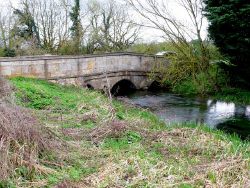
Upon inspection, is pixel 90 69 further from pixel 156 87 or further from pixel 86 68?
pixel 156 87

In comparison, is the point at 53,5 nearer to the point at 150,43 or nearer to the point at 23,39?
the point at 23,39

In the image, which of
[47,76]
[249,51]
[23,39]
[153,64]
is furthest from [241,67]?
[23,39]

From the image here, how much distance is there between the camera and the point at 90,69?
78.1ft

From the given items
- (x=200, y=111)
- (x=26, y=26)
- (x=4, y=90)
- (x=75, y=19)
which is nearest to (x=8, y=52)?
(x=26, y=26)

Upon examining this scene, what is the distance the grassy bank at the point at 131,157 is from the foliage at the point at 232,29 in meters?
10.7

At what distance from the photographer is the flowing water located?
52.0 ft

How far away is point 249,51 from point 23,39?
2054 cm

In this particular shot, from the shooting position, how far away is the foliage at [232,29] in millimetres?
20344

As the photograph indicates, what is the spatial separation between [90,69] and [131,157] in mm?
16212

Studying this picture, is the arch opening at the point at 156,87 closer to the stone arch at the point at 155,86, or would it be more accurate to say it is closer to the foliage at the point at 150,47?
the stone arch at the point at 155,86

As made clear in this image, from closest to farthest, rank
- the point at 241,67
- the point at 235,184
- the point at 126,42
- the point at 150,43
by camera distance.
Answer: the point at 235,184
the point at 241,67
the point at 150,43
the point at 126,42

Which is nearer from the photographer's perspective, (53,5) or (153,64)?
(153,64)

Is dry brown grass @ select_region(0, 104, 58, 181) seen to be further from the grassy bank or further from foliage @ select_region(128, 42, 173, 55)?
foliage @ select_region(128, 42, 173, 55)

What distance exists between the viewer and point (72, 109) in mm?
Result: 13328
